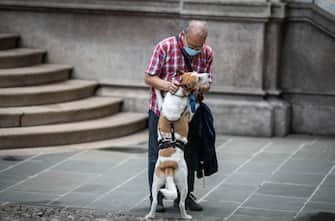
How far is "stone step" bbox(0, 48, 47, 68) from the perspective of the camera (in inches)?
503

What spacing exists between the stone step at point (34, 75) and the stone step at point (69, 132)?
100 centimetres

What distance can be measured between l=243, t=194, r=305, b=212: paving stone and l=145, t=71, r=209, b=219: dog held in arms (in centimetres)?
104

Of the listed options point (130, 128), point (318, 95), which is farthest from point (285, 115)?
point (130, 128)

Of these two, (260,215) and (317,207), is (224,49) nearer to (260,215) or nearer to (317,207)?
(317,207)

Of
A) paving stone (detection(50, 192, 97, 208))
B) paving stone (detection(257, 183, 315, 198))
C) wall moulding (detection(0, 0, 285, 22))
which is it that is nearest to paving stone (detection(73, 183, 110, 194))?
paving stone (detection(50, 192, 97, 208))

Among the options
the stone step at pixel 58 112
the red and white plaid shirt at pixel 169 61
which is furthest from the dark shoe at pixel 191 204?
the stone step at pixel 58 112

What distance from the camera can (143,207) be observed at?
892 cm

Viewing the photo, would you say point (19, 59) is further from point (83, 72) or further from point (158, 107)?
point (158, 107)

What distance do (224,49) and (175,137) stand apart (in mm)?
4560

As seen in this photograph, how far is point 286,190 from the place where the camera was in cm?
967

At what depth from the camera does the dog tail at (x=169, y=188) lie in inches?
316

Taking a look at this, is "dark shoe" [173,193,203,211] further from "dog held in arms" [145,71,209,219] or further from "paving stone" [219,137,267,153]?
"paving stone" [219,137,267,153]

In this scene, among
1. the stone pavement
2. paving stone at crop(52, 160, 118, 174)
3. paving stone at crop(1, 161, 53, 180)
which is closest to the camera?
the stone pavement

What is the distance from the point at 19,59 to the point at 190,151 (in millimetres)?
4919
